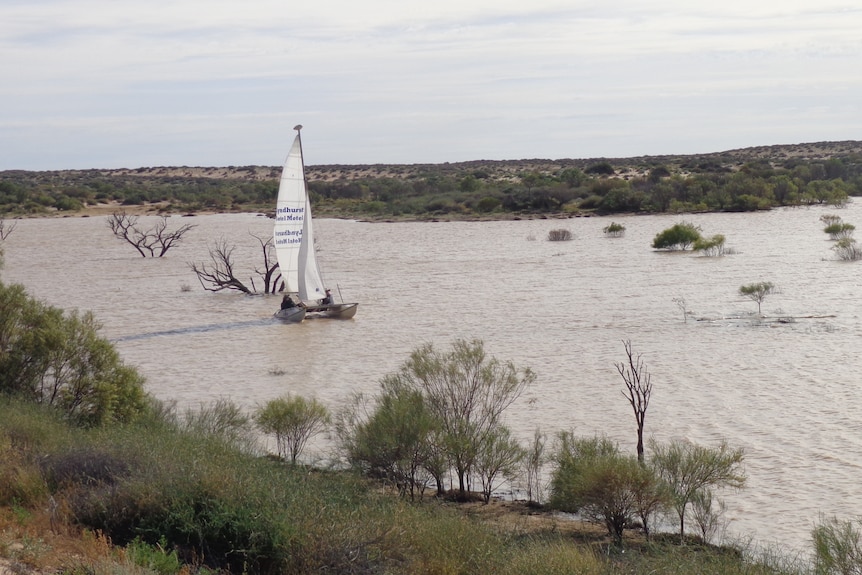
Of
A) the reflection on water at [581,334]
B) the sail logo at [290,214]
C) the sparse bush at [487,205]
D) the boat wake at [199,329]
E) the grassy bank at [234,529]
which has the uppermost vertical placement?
the sail logo at [290,214]

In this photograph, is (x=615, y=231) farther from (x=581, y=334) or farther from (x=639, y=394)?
(x=639, y=394)

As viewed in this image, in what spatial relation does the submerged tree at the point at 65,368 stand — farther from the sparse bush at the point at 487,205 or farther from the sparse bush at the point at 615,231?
the sparse bush at the point at 487,205

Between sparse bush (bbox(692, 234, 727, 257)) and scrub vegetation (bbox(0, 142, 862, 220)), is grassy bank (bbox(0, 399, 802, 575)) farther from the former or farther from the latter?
scrub vegetation (bbox(0, 142, 862, 220))

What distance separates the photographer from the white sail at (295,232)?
27859 millimetres

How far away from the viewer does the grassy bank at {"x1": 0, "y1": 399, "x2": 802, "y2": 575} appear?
7.92 m

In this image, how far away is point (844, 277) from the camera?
106ft

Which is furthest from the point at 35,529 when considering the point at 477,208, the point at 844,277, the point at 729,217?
the point at 477,208

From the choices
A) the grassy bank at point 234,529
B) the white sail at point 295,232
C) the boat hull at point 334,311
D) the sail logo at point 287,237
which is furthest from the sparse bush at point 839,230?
the grassy bank at point 234,529

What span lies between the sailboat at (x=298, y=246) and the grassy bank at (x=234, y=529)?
17.5 meters

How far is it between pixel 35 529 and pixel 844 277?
94.7ft

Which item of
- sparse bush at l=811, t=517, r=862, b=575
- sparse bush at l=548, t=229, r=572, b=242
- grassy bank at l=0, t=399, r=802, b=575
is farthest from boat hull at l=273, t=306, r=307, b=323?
sparse bush at l=548, t=229, r=572, b=242

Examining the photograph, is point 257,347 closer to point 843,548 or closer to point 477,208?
point 843,548

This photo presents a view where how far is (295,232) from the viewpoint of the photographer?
28281mm

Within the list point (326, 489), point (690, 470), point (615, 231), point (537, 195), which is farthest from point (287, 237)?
point (537, 195)
